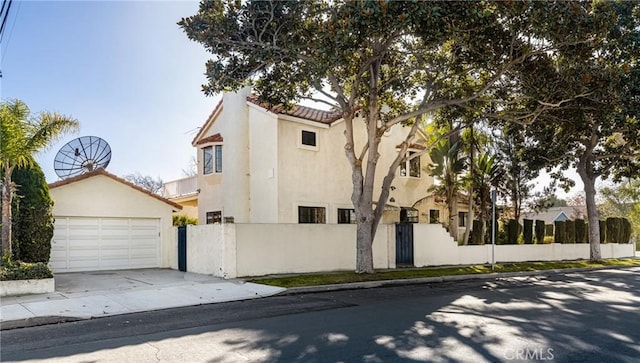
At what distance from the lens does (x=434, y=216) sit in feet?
91.4

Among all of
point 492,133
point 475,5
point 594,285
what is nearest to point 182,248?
point 475,5

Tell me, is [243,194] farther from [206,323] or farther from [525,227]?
[525,227]

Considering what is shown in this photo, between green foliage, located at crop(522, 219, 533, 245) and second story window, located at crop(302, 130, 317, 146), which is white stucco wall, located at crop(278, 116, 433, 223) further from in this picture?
green foliage, located at crop(522, 219, 533, 245)

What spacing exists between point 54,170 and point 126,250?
4641mm

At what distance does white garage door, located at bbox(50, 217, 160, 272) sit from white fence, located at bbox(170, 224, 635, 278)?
1.18 m

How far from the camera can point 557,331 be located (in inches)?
322

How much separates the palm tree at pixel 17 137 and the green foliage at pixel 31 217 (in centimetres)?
94

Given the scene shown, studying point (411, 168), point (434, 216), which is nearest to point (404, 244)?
point (411, 168)

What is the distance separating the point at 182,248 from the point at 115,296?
6.62 meters

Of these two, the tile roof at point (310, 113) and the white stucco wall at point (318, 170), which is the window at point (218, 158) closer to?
the tile roof at point (310, 113)

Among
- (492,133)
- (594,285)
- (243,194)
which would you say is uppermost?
(492,133)

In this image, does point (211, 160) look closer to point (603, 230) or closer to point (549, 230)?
point (549, 230)

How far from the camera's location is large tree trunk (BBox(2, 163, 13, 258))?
13273 mm

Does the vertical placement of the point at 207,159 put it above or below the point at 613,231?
above
